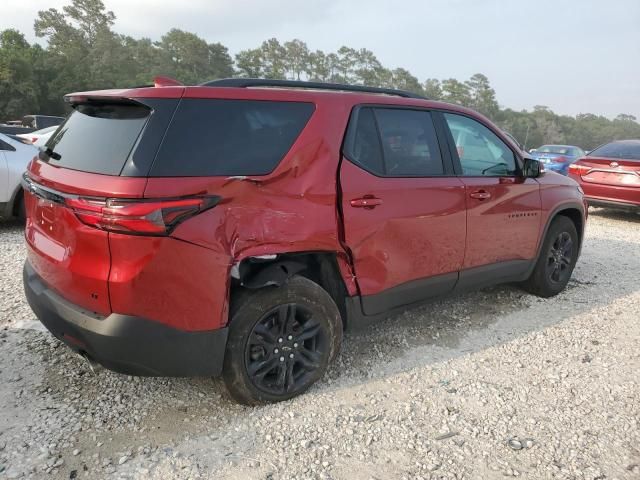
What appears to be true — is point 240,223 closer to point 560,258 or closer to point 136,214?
point 136,214

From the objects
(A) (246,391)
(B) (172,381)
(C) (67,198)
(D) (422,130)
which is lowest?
(B) (172,381)

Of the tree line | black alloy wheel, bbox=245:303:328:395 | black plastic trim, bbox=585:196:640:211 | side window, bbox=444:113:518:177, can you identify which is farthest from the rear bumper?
the tree line

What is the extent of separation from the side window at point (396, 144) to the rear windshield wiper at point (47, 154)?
167 centimetres

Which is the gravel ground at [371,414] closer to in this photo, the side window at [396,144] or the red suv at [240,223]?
the red suv at [240,223]

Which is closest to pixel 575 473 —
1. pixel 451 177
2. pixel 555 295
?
pixel 451 177

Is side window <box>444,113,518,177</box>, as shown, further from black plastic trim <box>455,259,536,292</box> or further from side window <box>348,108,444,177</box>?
black plastic trim <box>455,259,536,292</box>

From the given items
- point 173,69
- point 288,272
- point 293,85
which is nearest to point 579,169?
point 293,85

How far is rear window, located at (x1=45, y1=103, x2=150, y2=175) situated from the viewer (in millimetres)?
2311

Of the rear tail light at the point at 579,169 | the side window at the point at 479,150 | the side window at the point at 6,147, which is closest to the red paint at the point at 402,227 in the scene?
the side window at the point at 479,150

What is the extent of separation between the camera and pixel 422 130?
3.44 meters

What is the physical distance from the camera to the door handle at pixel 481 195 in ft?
11.9

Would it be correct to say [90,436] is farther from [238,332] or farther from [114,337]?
[238,332]

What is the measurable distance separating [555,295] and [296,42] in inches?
3132

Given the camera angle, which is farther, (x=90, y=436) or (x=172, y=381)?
(x=172, y=381)
